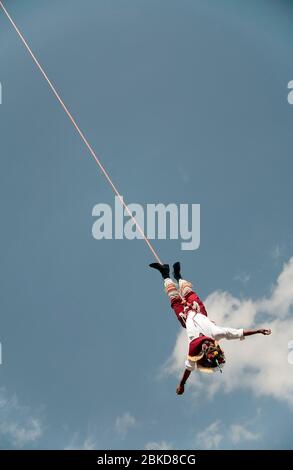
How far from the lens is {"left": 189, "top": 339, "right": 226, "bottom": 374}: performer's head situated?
271 inches

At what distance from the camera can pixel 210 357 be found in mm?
6859

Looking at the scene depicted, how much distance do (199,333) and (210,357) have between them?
586 mm

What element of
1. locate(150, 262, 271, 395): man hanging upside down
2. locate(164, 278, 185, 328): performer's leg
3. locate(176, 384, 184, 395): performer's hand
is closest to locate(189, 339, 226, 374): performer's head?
locate(150, 262, 271, 395): man hanging upside down

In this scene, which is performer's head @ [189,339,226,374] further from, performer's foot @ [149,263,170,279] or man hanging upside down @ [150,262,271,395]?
performer's foot @ [149,263,170,279]

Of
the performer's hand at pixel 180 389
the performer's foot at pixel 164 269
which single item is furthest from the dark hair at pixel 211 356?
the performer's foot at pixel 164 269

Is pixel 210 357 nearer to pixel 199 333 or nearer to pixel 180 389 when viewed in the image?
pixel 199 333

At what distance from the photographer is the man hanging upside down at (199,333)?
6.93 metres

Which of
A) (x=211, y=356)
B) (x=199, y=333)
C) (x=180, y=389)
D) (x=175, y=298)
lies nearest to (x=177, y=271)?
(x=175, y=298)

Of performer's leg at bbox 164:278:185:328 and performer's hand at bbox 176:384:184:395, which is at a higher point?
performer's leg at bbox 164:278:185:328

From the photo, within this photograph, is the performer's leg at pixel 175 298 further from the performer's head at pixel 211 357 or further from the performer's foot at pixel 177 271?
the performer's head at pixel 211 357
